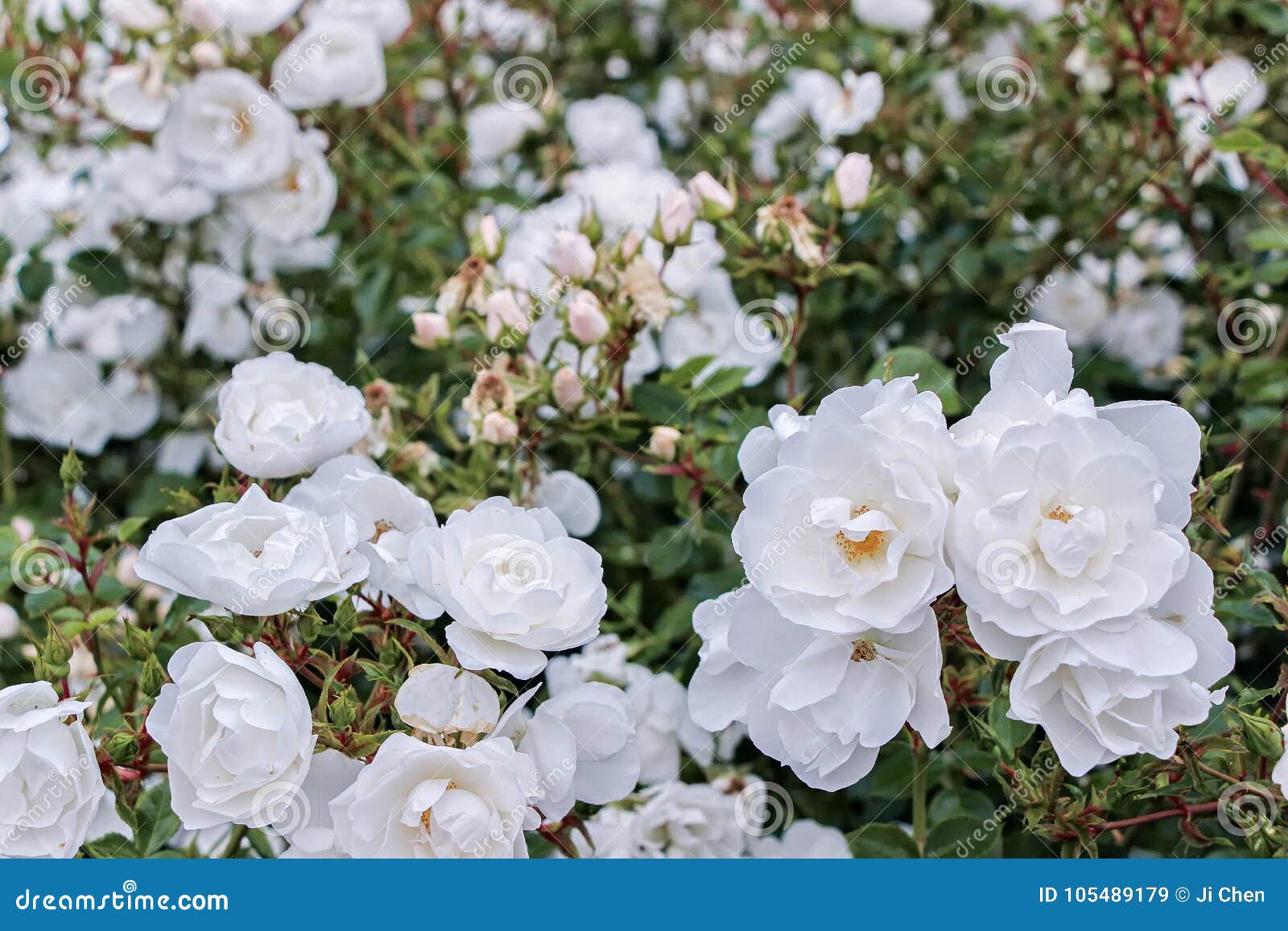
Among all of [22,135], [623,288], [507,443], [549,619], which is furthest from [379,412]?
[22,135]

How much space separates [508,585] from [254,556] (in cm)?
23

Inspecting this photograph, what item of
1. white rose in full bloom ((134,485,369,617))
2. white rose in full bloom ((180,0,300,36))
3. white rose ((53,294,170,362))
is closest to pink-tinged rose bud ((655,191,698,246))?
white rose in full bloom ((134,485,369,617))

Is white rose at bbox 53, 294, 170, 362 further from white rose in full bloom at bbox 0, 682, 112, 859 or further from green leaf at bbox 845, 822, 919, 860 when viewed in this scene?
green leaf at bbox 845, 822, 919, 860

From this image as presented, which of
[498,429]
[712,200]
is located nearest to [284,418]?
[498,429]

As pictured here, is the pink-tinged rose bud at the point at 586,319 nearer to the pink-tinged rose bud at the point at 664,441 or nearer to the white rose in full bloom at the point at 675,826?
the pink-tinged rose bud at the point at 664,441

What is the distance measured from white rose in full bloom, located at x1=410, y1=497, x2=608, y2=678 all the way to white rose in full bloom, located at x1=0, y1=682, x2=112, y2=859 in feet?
1.06

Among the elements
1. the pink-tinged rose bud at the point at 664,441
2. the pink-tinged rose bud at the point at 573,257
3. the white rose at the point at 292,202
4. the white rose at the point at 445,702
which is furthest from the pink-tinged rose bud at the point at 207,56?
the white rose at the point at 445,702

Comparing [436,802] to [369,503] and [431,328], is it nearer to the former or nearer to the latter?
[369,503]

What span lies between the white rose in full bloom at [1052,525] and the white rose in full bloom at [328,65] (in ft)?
4.14

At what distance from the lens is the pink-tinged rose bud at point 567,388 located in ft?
4.65

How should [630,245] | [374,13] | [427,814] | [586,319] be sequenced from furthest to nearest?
[374,13]
[630,245]
[586,319]
[427,814]

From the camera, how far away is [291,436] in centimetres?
124

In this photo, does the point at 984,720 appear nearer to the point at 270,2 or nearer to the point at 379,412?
the point at 379,412

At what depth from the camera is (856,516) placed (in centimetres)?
101
